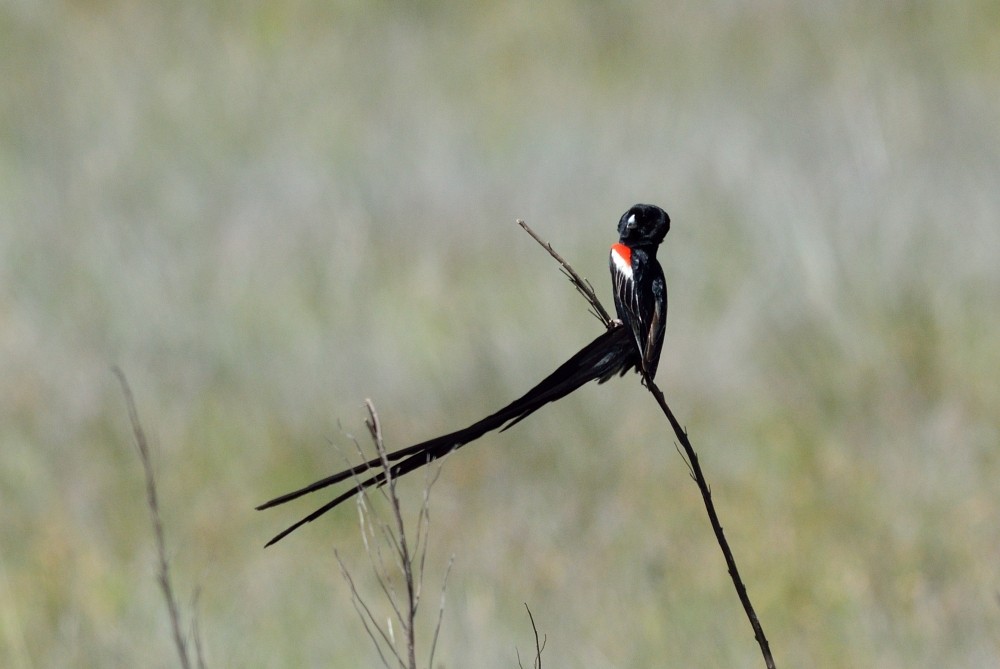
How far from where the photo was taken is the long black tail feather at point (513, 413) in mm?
1410

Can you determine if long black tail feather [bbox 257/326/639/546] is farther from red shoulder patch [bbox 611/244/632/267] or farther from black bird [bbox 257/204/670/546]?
red shoulder patch [bbox 611/244/632/267]

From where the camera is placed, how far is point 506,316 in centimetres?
638

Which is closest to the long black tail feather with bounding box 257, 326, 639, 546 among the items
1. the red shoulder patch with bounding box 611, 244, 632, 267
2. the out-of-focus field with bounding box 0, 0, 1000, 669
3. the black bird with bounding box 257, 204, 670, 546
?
the black bird with bounding box 257, 204, 670, 546

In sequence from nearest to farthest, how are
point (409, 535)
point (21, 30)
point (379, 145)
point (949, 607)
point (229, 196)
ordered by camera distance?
1. point (949, 607)
2. point (409, 535)
3. point (229, 196)
4. point (379, 145)
5. point (21, 30)

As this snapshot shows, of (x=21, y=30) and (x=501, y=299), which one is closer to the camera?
(x=501, y=299)

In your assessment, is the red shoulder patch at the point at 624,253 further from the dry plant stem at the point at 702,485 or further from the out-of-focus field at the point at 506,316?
the out-of-focus field at the point at 506,316

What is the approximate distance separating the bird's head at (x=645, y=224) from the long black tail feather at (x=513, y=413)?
0.15 meters

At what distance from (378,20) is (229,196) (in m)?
3.24

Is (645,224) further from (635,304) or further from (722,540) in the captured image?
(722,540)

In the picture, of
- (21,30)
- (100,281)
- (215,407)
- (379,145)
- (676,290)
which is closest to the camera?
(215,407)

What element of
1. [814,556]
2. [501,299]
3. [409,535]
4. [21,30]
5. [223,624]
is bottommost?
[814,556]

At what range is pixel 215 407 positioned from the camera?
567 centimetres

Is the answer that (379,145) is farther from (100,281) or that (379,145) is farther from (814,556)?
(814,556)

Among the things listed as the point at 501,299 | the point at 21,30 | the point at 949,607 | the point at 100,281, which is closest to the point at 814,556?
the point at 949,607
